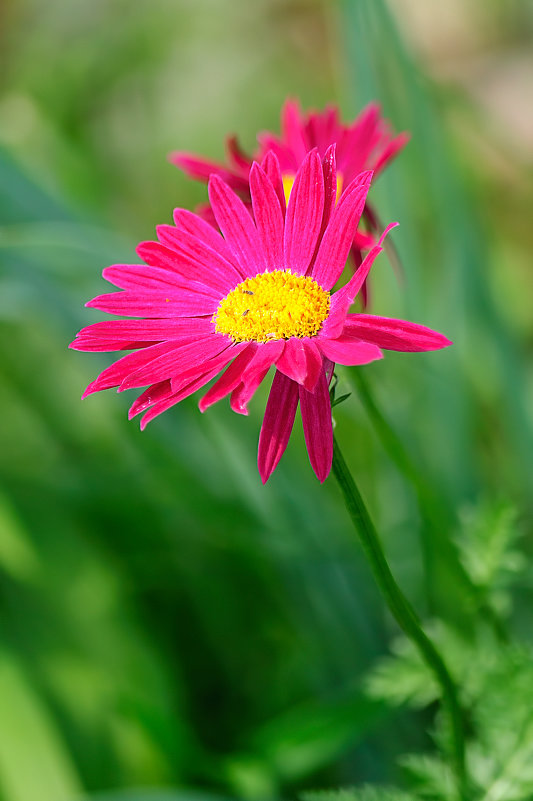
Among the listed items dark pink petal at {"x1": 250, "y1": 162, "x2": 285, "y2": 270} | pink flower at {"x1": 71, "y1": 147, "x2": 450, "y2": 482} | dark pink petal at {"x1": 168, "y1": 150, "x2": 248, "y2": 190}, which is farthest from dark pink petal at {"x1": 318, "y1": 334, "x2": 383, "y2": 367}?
dark pink petal at {"x1": 168, "y1": 150, "x2": 248, "y2": 190}

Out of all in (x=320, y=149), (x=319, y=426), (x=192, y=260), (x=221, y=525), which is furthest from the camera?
(x=221, y=525)

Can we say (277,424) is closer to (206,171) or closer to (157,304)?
(157,304)

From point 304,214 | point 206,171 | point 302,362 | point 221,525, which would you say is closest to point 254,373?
point 302,362

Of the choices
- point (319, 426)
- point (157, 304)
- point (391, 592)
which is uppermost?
point (157, 304)

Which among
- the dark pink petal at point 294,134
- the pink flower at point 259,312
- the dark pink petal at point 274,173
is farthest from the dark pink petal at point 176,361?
the dark pink petal at point 294,134

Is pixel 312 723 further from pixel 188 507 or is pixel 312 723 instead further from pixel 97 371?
pixel 97 371

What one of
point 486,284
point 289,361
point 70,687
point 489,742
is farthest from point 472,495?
point 289,361

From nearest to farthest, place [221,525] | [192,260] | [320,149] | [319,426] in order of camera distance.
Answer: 1. [319,426]
2. [192,260]
3. [320,149]
4. [221,525]
